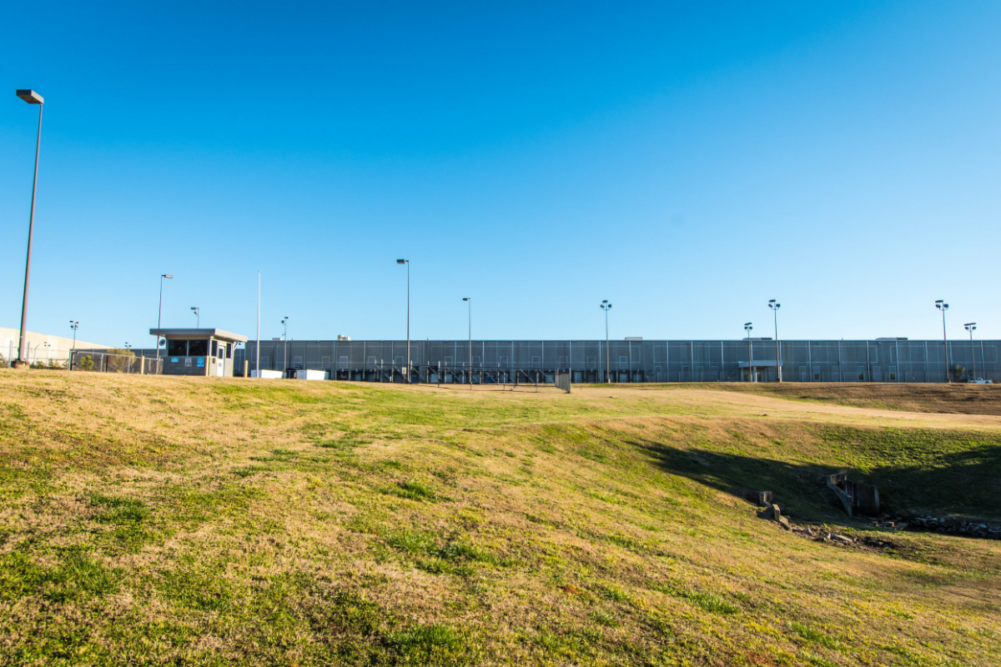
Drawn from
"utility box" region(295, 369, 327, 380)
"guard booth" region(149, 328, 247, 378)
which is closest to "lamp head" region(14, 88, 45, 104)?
"guard booth" region(149, 328, 247, 378)

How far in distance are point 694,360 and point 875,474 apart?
72081 mm

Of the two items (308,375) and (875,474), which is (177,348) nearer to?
(308,375)

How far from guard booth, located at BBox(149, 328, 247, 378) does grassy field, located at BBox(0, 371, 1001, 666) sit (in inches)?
737

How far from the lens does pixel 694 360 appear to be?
96938mm

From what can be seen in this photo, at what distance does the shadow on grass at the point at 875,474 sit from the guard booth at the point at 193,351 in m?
29.4

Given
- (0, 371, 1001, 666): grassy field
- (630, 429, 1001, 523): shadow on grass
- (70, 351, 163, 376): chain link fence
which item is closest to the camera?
(0, 371, 1001, 666): grassy field

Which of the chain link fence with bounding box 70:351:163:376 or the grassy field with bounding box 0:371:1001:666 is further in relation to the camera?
the chain link fence with bounding box 70:351:163:376

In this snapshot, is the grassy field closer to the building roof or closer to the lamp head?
the lamp head

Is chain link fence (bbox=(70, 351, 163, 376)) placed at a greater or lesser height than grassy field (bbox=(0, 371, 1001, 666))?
greater

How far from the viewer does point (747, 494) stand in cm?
2112

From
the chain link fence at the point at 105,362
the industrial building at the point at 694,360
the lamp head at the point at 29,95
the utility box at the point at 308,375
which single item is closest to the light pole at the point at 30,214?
the lamp head at the point at 29,95

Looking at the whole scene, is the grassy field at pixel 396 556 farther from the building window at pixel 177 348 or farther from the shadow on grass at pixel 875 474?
the building window at pixel 177 348

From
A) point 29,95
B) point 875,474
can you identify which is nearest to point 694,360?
point 875,474

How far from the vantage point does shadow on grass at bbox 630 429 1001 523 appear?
22656 millimetres
